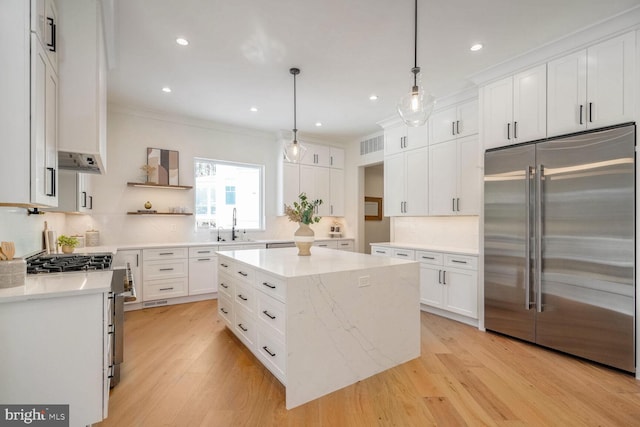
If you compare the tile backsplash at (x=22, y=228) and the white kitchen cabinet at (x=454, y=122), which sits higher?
the white kitchen cabinet at (x=454, y=122)

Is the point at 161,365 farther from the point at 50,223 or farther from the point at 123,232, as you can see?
the point at 123,232

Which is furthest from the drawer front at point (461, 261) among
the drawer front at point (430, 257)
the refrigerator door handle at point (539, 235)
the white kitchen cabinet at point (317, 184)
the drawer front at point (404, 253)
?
the white kitchen cabinet at point (317, 184)

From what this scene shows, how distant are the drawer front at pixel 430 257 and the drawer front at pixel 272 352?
2.60 meters

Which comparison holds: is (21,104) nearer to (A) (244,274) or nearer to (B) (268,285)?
(B) (268,285)

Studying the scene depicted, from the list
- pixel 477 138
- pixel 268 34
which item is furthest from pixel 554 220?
pixel 268 34

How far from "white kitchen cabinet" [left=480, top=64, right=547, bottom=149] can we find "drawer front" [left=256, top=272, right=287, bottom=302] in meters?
2.93

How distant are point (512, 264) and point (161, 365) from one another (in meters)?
3.58

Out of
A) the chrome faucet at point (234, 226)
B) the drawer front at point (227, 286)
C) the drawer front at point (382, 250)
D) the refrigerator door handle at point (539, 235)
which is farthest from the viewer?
the chrome faucet at point (234, 226)

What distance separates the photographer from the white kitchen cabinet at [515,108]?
3023mm

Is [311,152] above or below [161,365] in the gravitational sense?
above

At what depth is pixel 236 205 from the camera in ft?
18.3

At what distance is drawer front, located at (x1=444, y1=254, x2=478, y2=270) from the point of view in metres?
3.59

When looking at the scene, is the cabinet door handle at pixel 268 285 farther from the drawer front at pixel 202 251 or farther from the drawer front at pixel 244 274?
the drawer front at pixel 202 251

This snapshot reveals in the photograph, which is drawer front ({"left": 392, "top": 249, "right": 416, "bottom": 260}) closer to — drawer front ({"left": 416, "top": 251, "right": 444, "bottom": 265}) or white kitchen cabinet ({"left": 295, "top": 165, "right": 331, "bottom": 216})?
drawer front ({"left": 416, "top": 251, "right": 444, "bottom": 265})
